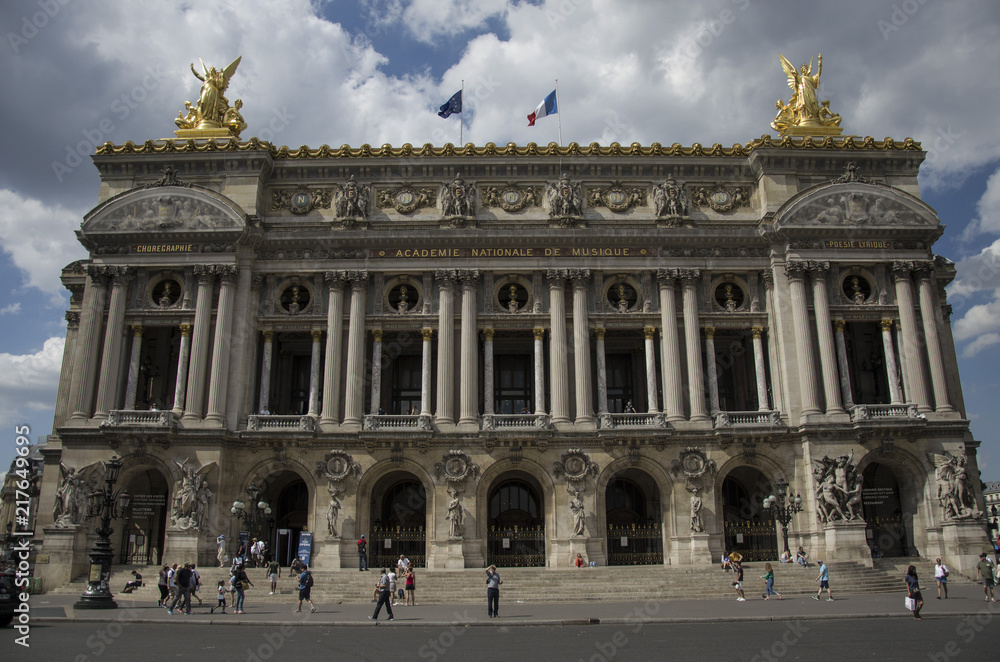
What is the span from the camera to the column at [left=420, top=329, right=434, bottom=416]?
41188 mm

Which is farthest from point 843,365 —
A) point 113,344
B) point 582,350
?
point 113,344

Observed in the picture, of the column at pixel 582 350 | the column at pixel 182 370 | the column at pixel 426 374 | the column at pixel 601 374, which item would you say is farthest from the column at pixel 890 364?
the column at pixel 182 370

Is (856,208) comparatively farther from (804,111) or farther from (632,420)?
(632,420)

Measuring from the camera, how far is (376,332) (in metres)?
42.4

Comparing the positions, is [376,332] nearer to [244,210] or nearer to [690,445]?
[244,210]

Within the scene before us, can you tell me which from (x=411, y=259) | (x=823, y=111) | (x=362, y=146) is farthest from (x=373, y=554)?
(x=823, y=111)

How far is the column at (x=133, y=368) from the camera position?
40.7m

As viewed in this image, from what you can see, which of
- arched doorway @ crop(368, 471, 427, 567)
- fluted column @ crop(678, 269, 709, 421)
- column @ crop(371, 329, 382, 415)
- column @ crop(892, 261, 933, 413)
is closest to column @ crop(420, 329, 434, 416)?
column @ crop(371, 329, 382, 415)

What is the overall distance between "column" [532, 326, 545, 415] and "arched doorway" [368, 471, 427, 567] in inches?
313

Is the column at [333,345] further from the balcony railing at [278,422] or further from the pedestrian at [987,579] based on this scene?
the pedestrian at [987,579]

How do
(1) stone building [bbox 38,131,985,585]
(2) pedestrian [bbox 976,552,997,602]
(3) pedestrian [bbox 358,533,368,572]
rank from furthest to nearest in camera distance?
1. (1) stone building [bbox 38,131,985,585]
2. (3) pedestrian [bbox 358,533,368,572]
3. (2) pedestrian [bbox 976,552,997,602]

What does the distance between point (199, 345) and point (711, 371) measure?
89.0ft

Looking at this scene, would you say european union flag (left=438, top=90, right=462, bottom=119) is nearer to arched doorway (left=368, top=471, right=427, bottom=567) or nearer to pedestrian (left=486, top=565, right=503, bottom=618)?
arched doorway (left=368, top=471, right=427, bottom=567)

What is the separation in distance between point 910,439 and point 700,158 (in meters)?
Answer: 18.5
